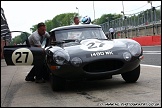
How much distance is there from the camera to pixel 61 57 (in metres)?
5.20

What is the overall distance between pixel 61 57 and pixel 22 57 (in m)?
1.22

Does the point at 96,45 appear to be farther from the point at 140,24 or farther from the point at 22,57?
the point at 140,24

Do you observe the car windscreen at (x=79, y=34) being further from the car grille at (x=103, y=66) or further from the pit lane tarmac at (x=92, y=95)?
the car grille at (x=103, y=66)

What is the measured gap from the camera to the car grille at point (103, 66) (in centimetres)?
520

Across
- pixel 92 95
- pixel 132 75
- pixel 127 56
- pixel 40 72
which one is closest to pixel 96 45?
pixel 127 56

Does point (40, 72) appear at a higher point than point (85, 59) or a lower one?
lower

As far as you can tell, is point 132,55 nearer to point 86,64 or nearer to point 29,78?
point 86,64

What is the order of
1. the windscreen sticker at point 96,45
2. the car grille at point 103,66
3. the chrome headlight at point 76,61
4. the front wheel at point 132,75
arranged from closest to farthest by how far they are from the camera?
the chrome headlight at point 76,61 → the car grille at point 103,66 → the windscreen sticker at point 96,45 → the front wheel at point 132,75

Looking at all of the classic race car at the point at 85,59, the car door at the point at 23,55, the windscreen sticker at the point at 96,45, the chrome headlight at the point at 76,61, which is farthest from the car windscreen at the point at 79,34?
the chrome headlight at the point at 76,61

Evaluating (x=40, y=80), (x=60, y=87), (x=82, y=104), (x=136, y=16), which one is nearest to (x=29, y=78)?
(x=40, y=80)

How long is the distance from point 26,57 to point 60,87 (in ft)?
3.45

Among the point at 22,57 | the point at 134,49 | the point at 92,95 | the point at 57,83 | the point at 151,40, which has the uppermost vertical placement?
the point at 134,49

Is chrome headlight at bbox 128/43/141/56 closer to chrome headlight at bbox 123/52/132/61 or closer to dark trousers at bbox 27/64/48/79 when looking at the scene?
chrome headlight at bbox 123/52/132/61

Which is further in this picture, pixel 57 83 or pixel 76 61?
pixel 57 83
